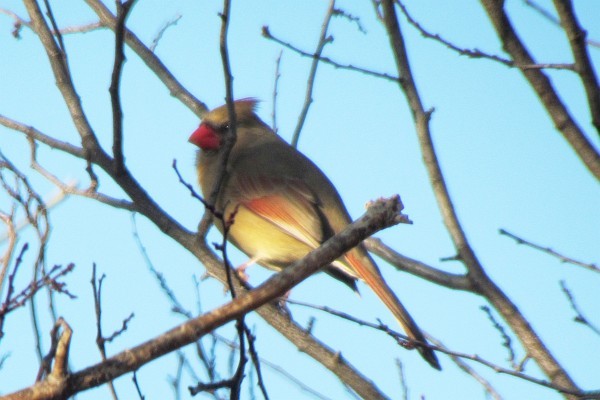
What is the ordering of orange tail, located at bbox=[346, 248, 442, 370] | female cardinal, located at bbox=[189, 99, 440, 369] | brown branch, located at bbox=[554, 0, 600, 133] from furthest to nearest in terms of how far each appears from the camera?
1. female cardinal, located at bbox=[189, 99, 440, 369]
2. orange tail, located at bbox=[346, 248, 442, 370]
3. brown branch, located at bbox=[554, 0, 600, 133]

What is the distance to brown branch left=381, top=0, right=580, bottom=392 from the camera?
3158 millimetres

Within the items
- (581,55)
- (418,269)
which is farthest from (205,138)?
(581,55)

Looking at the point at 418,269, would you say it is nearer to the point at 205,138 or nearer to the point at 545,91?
the point at 545,91

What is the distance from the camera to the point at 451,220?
345 cm

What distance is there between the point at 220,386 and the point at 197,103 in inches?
110

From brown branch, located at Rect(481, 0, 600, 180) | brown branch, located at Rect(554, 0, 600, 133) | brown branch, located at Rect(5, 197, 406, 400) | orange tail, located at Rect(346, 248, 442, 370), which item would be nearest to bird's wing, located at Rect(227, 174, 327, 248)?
orange tail, located at Rect(346, 248, 442, 370)

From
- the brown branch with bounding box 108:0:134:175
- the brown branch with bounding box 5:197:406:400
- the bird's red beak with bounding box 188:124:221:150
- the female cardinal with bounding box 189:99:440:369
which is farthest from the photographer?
the bird's red beak with bounding box 188:124:221:150

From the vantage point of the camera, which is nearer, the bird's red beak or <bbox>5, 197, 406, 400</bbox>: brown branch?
<bbox>5, 197, 406, 400</bbox>: brown branch

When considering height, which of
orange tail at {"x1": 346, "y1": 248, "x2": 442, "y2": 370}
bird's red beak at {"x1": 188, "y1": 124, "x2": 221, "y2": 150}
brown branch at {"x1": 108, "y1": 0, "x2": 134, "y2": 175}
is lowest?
orange tail at {"x1": 346, "y1": 248, "x2": 442, "y2": 370}

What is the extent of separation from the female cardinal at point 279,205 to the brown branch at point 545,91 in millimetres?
1941

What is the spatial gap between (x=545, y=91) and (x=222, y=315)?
49.9 inches

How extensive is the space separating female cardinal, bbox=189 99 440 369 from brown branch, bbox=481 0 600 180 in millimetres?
1941

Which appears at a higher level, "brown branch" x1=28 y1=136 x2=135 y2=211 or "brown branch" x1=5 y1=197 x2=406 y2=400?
"brown branch" x1=28 y1=136 x2=135 y2=211

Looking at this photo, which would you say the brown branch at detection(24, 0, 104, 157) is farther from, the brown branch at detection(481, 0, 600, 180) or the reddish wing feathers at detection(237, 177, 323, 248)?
the brown branch at detection(481, 0, 600, 180)
